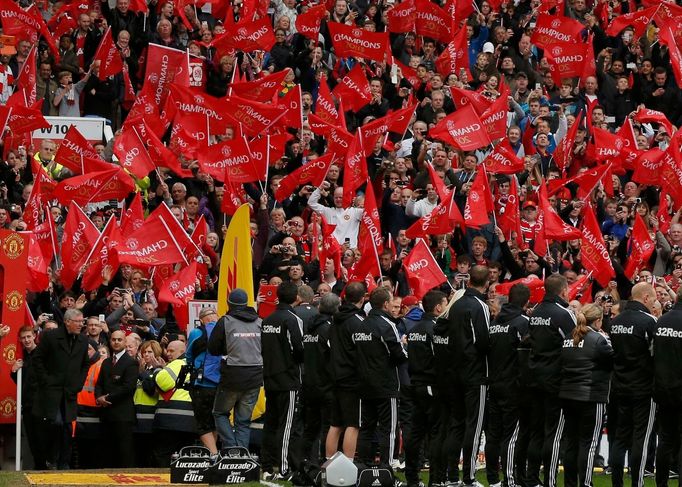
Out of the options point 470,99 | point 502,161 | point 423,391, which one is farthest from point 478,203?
point 423,391

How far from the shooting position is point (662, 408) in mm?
16312

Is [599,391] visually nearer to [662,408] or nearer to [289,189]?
[662,408]

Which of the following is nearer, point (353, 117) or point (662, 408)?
point (662, 408)

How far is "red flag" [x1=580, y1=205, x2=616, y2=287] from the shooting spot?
2391cm

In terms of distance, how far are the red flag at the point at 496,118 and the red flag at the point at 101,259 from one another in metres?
6.39

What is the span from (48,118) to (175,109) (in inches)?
81.9

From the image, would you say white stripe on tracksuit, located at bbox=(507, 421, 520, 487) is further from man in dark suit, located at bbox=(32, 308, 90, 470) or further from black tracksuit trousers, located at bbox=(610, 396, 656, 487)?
man in dark suit, located at bbox=(32, 308, 90, 470)

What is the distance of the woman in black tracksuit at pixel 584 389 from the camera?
1658cm

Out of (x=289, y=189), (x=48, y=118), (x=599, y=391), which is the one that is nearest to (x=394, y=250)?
(x=289, y=189)

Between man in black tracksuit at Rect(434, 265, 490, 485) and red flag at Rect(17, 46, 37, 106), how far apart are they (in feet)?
36.6

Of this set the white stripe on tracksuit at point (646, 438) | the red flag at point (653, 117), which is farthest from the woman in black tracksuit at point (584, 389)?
the red flag at point (653, 117)

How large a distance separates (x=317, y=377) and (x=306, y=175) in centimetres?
757

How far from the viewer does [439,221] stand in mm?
24172

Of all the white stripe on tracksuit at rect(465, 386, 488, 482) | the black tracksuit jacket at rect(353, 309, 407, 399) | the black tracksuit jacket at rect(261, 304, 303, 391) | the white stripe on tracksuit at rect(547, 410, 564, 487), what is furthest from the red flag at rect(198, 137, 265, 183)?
the white stripe on tracksuit at rect(547, 410, 564, 487)
